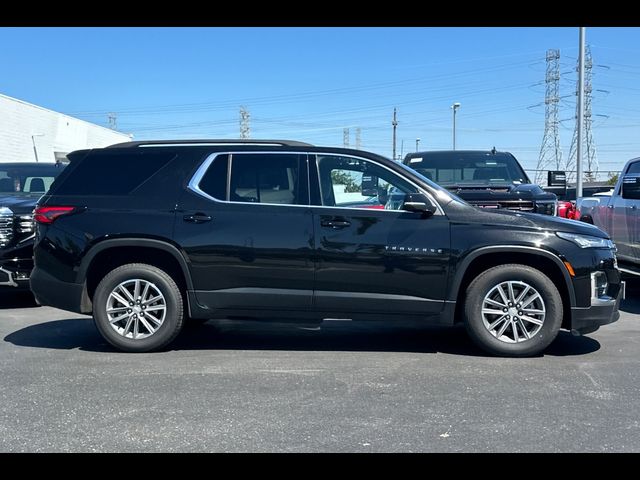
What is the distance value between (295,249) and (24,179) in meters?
6.25

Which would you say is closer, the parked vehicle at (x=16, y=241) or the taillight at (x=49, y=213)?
the taillight at (x=49, y=213)

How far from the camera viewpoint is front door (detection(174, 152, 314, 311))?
18.9 feet

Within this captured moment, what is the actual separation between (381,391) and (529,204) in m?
4.70

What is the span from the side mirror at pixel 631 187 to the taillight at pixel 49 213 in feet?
21.0

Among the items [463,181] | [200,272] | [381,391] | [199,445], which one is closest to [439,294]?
[381,391]

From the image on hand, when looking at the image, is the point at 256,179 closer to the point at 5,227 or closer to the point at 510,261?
the point at 510,261

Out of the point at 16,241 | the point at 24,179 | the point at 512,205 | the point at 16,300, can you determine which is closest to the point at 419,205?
the point at 512,205

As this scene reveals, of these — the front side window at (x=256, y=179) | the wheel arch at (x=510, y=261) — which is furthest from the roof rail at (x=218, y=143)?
the wheel arch at (x=510, y=261)

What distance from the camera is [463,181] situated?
10.3m

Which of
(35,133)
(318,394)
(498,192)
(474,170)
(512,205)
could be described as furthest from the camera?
(35,133)

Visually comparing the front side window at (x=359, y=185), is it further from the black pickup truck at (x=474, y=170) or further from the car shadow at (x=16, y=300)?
the car shadow at (x=16, y=300)

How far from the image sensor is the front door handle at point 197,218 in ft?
19.1

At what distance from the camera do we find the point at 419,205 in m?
5.61

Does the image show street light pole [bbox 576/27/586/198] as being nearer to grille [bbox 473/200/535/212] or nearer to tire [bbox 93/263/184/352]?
grille [bbox 473/200/535/212]
